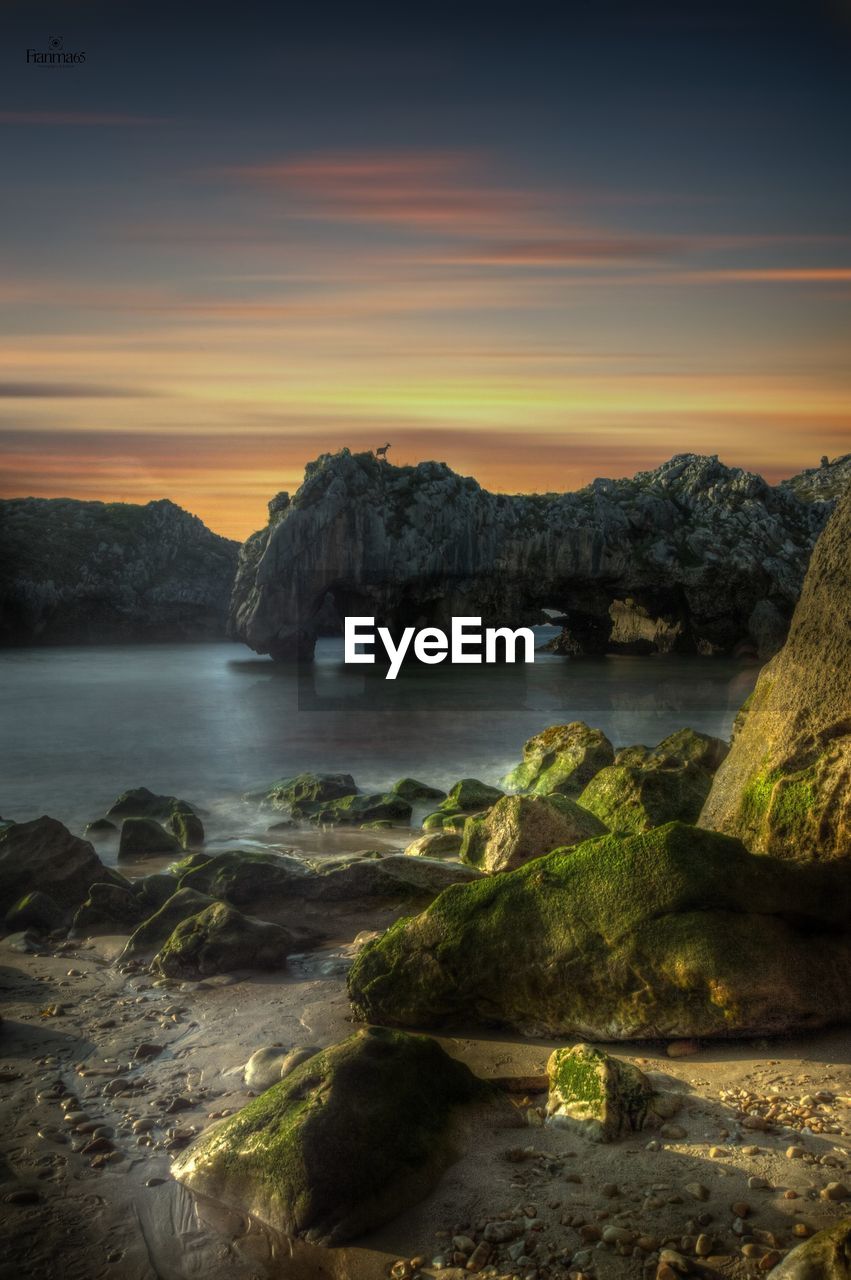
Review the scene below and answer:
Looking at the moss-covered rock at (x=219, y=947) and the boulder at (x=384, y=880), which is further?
the boulder at (x=384, y=880)

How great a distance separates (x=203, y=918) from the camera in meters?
9.02

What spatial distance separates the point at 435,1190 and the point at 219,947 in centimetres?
410

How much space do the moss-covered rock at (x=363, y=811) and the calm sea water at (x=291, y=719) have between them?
1399 millimetres

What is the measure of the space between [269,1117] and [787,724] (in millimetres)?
5168

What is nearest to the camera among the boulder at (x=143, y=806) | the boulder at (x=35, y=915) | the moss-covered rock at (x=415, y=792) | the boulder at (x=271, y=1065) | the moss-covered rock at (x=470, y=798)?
the boulder at (x=271, y=1065)

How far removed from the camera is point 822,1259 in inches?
154

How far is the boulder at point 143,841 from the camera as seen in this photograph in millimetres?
13953

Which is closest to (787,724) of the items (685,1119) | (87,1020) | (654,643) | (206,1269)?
(685,1119)

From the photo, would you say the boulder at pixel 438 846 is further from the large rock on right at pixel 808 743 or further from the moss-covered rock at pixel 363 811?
the large rock on right at pixel 808 743

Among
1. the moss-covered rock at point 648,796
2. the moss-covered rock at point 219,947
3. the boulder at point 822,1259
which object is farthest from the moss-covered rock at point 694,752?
the boulder at point 822,1259

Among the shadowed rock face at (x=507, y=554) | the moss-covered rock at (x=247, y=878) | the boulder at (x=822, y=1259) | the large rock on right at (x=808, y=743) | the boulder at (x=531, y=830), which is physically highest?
Answer: the shadowed rock face at (x=507, y=554)

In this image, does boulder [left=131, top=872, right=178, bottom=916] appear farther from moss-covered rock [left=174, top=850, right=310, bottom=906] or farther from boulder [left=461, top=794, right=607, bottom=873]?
boulder [left=461, top=794, right=607, bottom=873]

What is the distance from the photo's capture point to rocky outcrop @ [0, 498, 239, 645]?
9706cm

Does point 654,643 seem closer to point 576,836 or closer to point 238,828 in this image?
point 238,828
